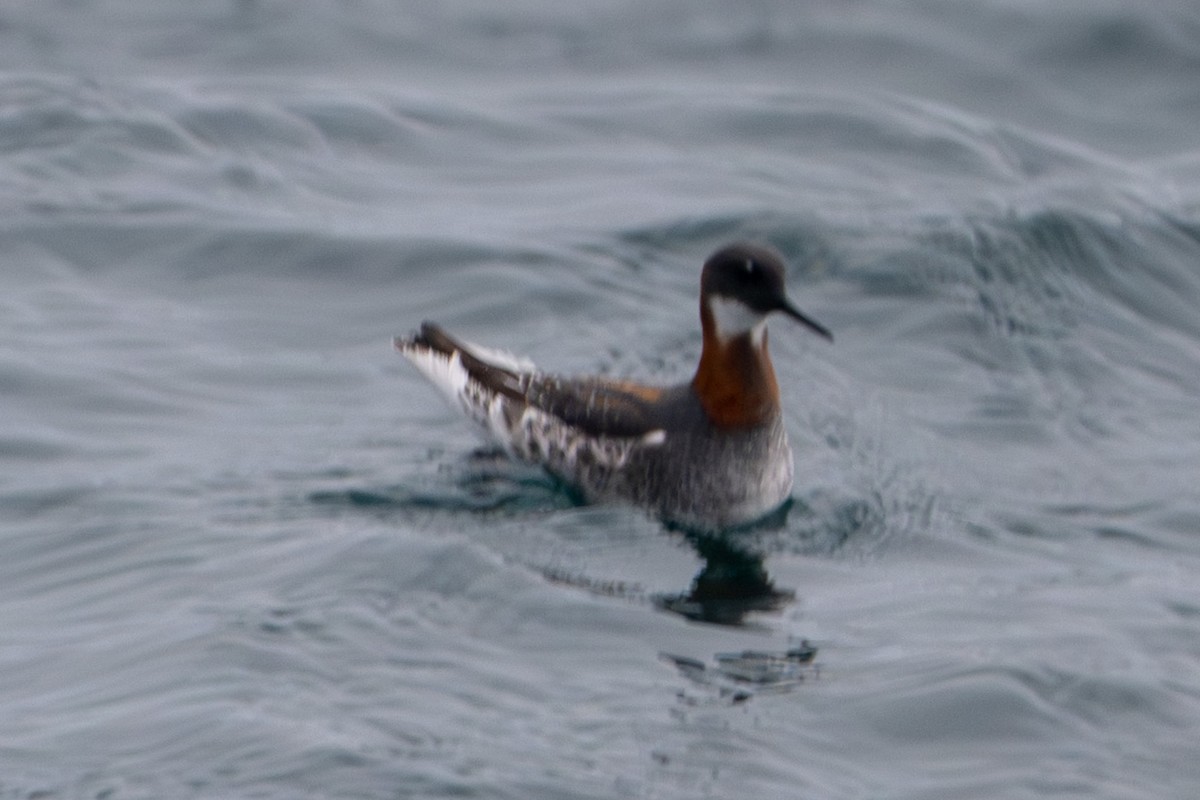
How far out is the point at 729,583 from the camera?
10.3 meters

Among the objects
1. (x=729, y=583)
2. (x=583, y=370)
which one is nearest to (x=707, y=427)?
(x=729, y=583)

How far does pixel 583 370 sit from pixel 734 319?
2.40 m

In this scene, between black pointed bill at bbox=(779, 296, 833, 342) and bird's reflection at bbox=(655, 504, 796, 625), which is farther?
black pointed bill at bbox=(779, 296, 833, 342)

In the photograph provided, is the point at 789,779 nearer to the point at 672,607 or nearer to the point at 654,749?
the point at 654,749

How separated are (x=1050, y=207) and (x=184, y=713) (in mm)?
9527

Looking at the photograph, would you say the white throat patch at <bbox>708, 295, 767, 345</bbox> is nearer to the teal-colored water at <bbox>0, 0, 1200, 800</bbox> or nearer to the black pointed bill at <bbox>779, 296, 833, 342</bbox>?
the black pointed bill at <bbox>779, 296, 833, 342</bbox>

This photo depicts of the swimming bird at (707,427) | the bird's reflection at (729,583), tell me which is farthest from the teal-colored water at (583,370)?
the swimming bird at (707,427)

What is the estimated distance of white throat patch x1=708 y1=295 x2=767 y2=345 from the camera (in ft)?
36.1

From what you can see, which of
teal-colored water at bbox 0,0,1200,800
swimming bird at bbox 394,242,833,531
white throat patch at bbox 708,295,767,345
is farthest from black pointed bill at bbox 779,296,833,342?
teal-colored water at bbox 0,0,1200,800

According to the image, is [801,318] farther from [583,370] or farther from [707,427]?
[583,370]

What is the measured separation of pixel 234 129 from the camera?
17625 millimetres

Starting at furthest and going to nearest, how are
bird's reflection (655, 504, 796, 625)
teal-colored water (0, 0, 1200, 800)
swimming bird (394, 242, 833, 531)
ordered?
swimming bird (394, 242, 833, 531) → bird's reflection (655, 504, 796, 625) → teal-colored water (0, 0, 1200, 800)

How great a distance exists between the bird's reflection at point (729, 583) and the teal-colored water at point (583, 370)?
0.03 meters

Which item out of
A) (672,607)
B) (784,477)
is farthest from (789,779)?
(784,477)
